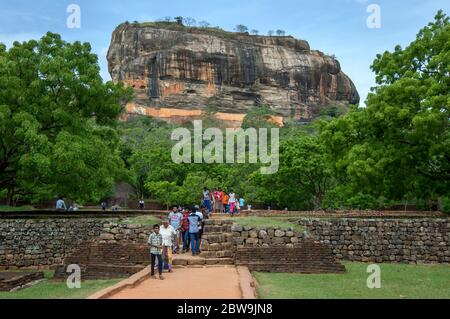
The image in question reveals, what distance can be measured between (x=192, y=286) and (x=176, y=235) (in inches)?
201

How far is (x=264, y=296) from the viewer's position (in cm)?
955

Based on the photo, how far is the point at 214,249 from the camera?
1521 cm

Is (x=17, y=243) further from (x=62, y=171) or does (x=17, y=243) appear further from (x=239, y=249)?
(x=239, y=249)

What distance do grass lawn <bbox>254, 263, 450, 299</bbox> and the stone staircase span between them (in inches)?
75.6

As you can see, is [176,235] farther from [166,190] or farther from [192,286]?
[166,190]

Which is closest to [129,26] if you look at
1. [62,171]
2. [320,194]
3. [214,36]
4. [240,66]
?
[214,36]

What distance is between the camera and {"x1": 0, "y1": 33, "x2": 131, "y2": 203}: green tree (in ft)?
58.6

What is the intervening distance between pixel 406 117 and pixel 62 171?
13033 millimetres

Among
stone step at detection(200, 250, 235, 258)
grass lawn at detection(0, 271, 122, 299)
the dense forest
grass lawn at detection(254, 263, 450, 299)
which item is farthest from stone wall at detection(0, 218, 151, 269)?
grass lawn at detection(254, 263, 450, 299)

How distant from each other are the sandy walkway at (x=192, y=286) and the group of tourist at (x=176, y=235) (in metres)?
0.61

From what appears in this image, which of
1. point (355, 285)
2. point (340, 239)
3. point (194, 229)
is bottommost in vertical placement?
point (355, 285)

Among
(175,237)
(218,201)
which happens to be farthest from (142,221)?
(218,201)

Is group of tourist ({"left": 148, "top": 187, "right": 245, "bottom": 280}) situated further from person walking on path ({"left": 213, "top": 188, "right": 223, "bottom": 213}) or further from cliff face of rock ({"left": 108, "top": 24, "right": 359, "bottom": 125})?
cliff face of rock ({"left": 108, "top": 24, "right": 359, "bottom": 125})

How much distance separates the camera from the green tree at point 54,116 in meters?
17.9
